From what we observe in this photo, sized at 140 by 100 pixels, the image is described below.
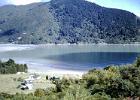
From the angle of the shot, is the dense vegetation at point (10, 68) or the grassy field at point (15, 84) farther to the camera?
the dense vegetation at point (10, 68)

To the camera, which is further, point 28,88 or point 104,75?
point 28,88

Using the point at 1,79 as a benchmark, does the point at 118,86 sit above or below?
above

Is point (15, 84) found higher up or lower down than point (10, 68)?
higher up

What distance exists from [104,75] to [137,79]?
1440cm

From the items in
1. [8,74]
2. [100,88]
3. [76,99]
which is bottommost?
[8,74]

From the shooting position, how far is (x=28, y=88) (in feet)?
226

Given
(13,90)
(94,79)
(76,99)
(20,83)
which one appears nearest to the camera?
(76,99)

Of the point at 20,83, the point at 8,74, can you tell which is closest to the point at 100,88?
the point at 20,83

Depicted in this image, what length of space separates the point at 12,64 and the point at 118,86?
63009mm

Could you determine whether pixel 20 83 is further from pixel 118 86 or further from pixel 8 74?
pixel 118 86

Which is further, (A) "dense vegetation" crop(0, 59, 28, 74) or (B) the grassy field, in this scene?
(A) "dense vegetation" crop(0, 59, 28, 74)

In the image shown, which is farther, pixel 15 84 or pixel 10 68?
pixel 10 68

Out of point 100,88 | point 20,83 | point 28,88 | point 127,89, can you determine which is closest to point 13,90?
point 28,88

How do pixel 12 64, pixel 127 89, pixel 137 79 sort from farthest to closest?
pixel 12 64 → pixel 137 79 → pixel 127 89
